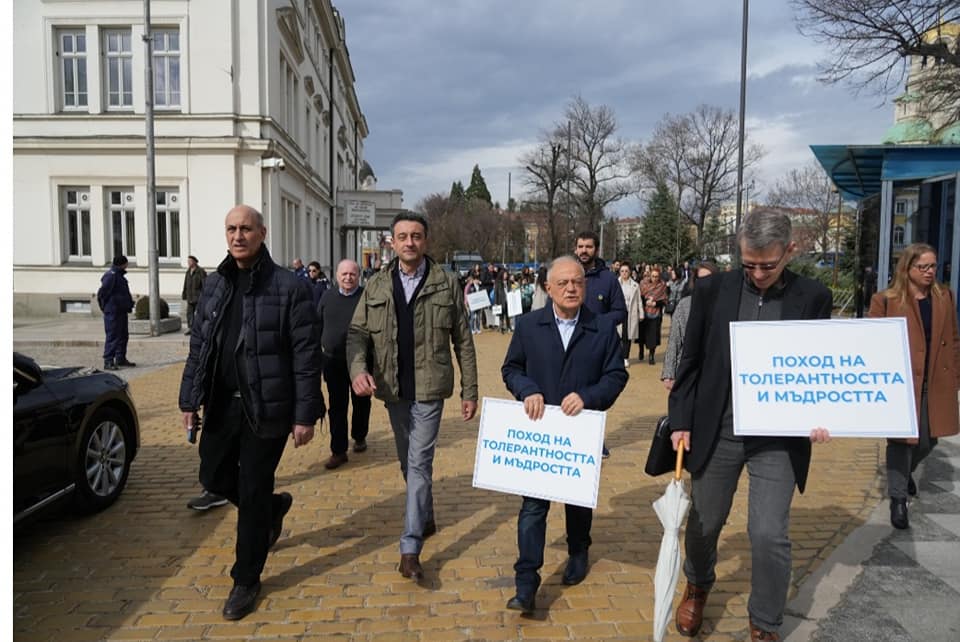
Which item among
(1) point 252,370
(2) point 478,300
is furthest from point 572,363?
(2) point 478,300

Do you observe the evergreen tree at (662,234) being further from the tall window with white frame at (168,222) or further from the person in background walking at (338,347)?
the person in background walking at (338,347)

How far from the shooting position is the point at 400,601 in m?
3.70

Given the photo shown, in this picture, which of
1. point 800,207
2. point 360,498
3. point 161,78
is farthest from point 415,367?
point 800,207

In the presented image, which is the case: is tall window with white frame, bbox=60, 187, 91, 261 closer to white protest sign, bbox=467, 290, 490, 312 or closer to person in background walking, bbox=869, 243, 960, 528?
white protest sign, bbox=467, 290, 490, 312

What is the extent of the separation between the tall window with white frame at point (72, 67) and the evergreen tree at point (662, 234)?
150 ft

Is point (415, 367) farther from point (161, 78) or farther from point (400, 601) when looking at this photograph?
point (161, 78)

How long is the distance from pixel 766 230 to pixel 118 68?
83.3ft

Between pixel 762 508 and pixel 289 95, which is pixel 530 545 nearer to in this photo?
pixel 762 508

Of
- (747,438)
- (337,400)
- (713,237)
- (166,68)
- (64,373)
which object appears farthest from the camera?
(713,237)

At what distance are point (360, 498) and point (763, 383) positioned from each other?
3.46 meters

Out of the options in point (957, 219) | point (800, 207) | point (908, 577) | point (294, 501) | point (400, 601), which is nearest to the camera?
point (400, 601)

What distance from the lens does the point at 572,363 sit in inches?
138

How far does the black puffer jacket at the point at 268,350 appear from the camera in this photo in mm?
3574

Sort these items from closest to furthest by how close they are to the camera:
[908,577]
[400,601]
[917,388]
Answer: [400,601] → [908,577] → [917,388]
